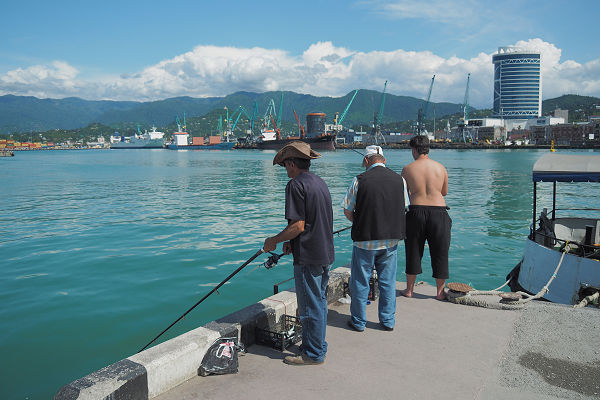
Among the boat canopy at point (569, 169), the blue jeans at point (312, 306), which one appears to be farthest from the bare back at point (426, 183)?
the boat canopy at point (569, 169)

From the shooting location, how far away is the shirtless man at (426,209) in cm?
497

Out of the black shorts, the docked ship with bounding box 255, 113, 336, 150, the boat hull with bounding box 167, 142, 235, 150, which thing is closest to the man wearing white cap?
the black shorts

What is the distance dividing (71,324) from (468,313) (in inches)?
252

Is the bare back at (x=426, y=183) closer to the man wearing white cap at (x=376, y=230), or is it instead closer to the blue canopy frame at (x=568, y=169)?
the man wearing white cap at (x=376, y=230)

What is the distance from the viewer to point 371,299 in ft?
17.7

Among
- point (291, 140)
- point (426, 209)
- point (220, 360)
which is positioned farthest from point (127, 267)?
point (291, 140)

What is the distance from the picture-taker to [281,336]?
3953 mm

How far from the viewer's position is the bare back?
16.3ft

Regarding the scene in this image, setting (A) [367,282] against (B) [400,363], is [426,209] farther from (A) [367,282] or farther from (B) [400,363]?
(B) [400,363]

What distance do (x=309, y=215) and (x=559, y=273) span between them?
5.30 metres

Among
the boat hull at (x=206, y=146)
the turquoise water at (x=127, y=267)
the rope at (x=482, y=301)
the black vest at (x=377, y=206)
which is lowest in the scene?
the turquoise water at (x=127, y=267)

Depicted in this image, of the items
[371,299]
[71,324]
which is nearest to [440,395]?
[371,299]

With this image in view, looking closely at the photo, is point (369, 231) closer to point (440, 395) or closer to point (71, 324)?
point (440, 395)

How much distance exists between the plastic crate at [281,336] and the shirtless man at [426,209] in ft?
5.61
